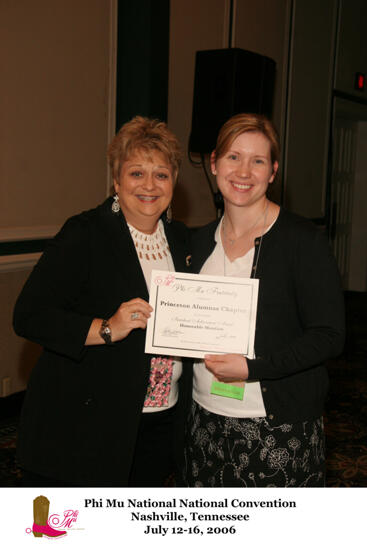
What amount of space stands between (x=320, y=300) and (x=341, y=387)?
332 centimetres

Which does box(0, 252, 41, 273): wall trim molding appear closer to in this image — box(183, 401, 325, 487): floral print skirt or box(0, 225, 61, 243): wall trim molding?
box(0, 225, 61, 243): wall trim molding

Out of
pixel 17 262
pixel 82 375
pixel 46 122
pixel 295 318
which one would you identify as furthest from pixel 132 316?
pixel 46 122

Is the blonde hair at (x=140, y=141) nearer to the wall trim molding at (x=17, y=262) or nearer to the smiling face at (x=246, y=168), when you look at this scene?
the smiling face at (x=246, y=168)

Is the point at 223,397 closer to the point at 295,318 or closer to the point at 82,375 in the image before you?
the point at 295,318

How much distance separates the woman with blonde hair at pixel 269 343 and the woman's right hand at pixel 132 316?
0.22 m

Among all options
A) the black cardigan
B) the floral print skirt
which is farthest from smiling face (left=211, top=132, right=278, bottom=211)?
the floral print skirt

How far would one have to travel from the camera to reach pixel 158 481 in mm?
2086

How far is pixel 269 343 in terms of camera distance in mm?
1675

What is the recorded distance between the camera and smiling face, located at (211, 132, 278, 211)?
5.65 feet

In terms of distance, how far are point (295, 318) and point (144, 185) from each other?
0.63 m

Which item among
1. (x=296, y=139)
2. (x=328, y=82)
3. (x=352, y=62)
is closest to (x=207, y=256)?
(x=296, y=139)

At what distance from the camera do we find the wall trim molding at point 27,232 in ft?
11.7
